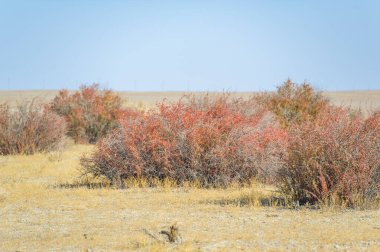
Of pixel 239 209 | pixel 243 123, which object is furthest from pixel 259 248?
pixel 243 123

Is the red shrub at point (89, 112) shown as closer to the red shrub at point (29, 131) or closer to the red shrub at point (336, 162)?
the red shrub at point (29, 131)

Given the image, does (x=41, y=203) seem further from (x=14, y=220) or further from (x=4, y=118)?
(x=4, y=118)

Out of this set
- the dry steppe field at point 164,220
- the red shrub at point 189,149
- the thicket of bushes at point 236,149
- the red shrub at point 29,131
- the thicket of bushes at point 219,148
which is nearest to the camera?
the dry steppe field at point 164,220

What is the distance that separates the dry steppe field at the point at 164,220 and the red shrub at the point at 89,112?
49.8ft

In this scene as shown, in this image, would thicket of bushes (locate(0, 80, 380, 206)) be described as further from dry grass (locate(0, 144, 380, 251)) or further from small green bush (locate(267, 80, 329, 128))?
small green bush (locate(267, 80, 329, 128))

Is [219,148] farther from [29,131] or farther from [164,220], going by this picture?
[29,131]

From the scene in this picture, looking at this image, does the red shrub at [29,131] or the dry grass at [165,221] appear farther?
the red shrub at [29,131]

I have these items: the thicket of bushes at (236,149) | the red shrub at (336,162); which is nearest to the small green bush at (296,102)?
the thicket of bushes at (236,149)

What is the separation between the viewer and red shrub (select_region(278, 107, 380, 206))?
46.0ft

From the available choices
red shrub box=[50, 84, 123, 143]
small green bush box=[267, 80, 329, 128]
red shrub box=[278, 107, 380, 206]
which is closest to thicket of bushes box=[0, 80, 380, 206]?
red shrub box=[278, 107, 380, 206]

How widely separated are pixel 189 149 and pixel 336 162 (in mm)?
4559

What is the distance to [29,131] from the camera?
27.3 m

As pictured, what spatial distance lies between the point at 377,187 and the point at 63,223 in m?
6.16

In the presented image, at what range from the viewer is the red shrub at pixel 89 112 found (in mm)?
34281
